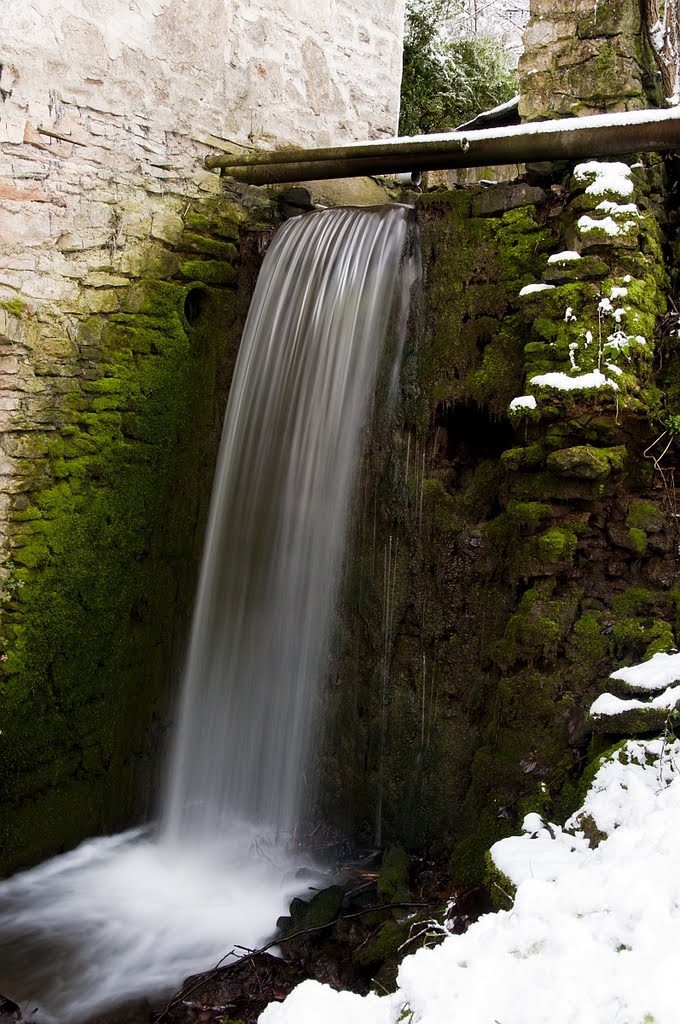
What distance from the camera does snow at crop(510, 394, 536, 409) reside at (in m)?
3.73

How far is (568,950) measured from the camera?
6.47ft

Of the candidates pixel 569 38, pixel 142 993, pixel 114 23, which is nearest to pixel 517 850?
pixel 142 993

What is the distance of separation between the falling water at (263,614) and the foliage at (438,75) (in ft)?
16.2

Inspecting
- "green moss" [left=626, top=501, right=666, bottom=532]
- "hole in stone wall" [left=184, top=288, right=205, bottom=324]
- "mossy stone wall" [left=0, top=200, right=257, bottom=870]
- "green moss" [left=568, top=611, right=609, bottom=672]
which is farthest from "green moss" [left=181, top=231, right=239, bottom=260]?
"green moss" [left=568, top=611, right=609, bottom=672]

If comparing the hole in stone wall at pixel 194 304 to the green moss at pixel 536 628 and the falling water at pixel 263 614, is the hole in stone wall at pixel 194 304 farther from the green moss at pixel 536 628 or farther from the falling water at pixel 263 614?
the green moss at pixel 536 628

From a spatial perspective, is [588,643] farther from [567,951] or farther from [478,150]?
[478,150]

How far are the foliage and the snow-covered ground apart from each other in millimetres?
8072

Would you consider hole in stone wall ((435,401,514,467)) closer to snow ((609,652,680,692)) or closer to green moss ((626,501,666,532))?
green moss ((626,501,666,532))

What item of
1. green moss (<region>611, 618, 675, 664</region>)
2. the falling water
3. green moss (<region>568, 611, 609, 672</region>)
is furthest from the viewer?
the falling water

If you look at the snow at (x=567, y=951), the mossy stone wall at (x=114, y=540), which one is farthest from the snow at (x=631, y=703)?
the mossy stone wall at (x=114, y=540)

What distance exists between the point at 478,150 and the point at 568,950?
354cm

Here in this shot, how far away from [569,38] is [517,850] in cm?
400

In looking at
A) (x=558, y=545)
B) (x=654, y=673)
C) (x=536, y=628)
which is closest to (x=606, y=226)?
(x=558, y=545)

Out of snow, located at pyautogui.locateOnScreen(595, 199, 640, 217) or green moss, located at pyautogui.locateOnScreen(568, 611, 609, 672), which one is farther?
snow, located at pyautogui.locateOnScreen(595, 199, 640, 217)
